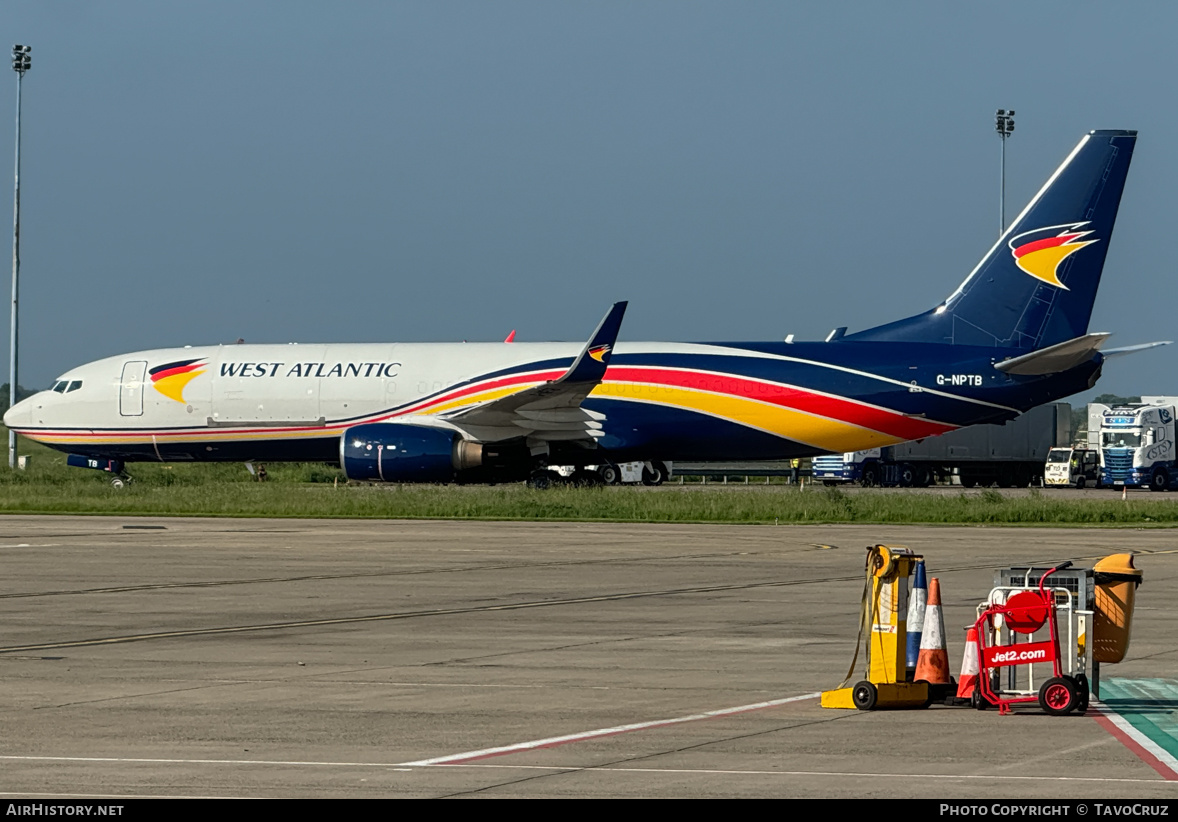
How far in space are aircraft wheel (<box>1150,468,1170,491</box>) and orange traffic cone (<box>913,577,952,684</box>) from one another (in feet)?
205

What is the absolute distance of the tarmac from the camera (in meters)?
8.87

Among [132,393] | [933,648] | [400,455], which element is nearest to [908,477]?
[400,455]

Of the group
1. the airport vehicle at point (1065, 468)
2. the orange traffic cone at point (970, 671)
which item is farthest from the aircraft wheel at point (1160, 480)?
the orange traffic cone at point (970, 671)

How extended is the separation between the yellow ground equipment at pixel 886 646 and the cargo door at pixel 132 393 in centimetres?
3905

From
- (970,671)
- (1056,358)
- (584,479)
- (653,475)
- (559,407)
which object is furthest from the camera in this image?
(653,475)

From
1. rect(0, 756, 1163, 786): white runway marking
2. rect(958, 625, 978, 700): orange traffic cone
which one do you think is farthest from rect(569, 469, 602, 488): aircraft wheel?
rect(0, 756, 1163, 786): white runway marking

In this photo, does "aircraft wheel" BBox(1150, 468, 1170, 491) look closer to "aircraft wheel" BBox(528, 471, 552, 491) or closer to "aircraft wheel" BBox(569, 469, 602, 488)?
"aircraft wheel" BBox(569, 469, 602, 488)

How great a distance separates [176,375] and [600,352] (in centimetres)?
1380

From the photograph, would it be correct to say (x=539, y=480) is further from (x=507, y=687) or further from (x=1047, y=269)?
(x=507, y=687)

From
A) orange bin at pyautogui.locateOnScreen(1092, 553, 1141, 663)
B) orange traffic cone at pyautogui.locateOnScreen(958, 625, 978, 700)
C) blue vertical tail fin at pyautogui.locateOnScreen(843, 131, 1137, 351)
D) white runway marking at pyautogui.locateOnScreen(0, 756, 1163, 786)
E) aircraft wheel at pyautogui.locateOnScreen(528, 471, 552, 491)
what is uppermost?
blue vertical tail fin at pyautogui.locateOnScreen(843, 131, 1137, 351)

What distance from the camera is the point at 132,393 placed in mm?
48125

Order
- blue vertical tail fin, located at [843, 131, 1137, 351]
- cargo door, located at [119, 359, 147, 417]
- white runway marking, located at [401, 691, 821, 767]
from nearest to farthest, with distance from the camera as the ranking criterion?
white runway marking, located at [401, 691, 821, 767]
blue vertical tail fin, located at [843, 131, 1137, 351]
cargo door, located at [119, 359, 147, 417]

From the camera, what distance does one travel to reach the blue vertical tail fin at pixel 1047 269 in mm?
42250

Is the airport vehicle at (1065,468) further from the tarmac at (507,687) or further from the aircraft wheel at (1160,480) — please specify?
the tarmac at (507,687)
